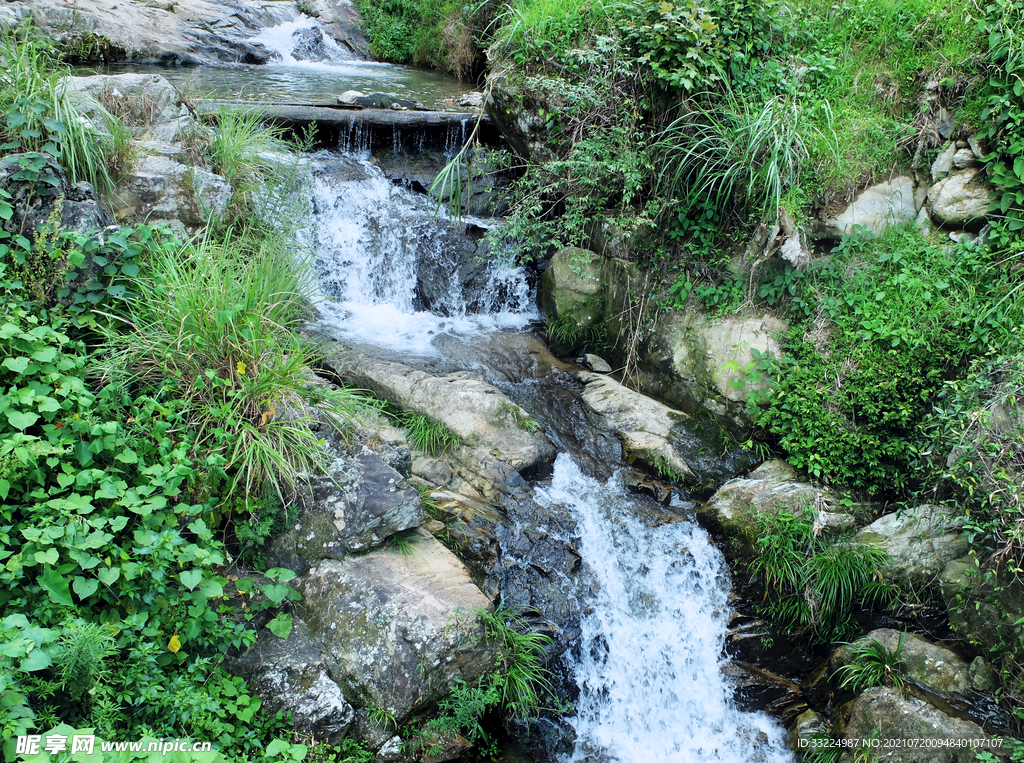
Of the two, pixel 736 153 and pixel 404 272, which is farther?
pixel 404 272

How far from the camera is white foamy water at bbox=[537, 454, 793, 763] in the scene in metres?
3.75

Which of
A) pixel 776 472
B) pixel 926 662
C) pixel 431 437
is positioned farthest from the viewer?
pixel 431 437

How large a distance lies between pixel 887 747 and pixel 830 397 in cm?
235

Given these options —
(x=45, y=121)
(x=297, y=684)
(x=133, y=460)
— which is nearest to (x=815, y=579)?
(x=297, y=684)

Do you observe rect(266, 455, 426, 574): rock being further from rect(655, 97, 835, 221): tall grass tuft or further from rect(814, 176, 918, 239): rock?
rect(814, 176, 918, 239): rock

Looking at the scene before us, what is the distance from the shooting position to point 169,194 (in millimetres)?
4625

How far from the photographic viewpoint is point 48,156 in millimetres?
3586

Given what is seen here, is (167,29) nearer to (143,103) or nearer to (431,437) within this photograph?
(143,103)

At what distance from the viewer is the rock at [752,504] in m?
4.47

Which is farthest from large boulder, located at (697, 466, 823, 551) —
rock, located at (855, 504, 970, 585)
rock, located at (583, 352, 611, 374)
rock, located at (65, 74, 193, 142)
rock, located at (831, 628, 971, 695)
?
rock, located at (65, 74, 193, 142)

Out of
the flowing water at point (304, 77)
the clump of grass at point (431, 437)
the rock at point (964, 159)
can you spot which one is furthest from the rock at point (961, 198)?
the flowing water at point (304, 77)

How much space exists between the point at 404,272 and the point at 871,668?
5.65 m

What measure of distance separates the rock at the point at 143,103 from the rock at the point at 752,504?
5425mm

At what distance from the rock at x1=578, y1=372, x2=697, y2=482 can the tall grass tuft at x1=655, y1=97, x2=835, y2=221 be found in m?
1.85
